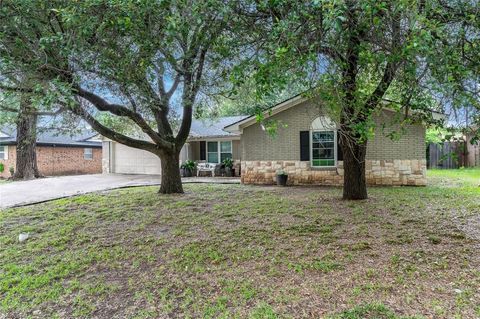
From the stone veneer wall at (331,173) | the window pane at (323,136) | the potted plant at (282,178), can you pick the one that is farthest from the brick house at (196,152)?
the window pane at (323,136)

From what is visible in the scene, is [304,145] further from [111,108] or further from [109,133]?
[111,108]

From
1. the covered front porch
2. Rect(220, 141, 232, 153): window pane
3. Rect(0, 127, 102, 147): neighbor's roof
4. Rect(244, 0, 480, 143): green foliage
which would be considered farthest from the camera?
Rect(0, 127, 102, 147): neighbor's roof

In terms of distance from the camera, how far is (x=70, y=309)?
134 inches

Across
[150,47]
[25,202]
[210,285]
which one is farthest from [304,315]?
[25,202]

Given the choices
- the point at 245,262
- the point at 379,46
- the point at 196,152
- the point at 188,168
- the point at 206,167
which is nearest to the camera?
the point at 245,262

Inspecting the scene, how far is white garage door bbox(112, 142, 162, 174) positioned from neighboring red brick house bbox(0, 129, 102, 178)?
88.1 inches

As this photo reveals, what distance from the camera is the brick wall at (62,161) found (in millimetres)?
20594

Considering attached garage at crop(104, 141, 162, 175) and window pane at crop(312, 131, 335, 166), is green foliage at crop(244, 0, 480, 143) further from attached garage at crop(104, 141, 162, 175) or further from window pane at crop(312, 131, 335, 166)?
attached garage at crop(104, 141, 162, 175)

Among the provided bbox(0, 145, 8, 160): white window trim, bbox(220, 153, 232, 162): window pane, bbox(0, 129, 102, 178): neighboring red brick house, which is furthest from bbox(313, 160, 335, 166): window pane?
bbox(0, 145, 8, 160): white window trim

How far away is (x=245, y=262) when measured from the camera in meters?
4.40

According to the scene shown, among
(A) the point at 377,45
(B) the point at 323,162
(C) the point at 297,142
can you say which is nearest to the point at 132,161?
(C) the point at 297,142

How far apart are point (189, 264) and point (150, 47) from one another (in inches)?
124

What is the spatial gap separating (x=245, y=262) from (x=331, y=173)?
8.67 metres

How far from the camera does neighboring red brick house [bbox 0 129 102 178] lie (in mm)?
20422
